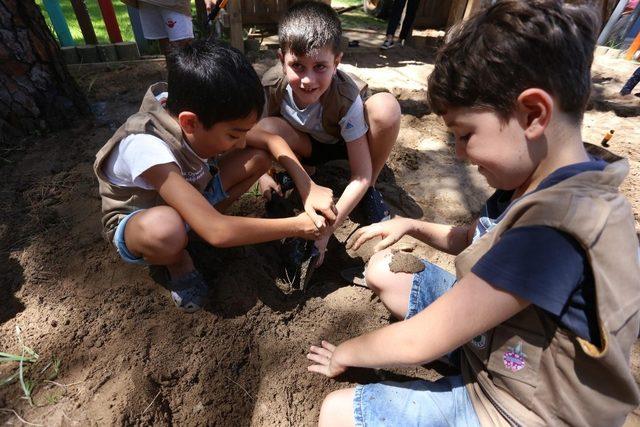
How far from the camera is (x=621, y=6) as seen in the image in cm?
585

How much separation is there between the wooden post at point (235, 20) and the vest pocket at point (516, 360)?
3763mm

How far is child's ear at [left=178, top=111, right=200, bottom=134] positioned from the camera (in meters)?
1.46

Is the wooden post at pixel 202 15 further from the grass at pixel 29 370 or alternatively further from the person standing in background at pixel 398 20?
the grass at pixel 29 370

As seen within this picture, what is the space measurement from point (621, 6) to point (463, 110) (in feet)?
22.9

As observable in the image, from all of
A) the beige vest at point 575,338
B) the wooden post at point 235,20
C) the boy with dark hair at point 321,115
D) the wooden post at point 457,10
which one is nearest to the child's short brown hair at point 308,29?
the boy with dark hair at point 321,115

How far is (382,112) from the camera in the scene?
7.00 ft

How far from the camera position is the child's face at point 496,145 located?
1.00m

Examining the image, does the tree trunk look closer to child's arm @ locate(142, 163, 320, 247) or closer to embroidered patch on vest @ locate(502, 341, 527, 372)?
child's arm @ locate(142, 163, 320, 247)

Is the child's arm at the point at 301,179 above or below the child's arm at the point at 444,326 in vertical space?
below

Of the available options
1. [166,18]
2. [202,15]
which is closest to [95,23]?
[202,15]

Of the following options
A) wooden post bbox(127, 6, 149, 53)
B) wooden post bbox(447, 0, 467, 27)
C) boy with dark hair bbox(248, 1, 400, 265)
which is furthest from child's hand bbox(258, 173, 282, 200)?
wooden post bbox(447, 0, 467, 27)

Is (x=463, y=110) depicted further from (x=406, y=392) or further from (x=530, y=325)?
(x=406, y=392)

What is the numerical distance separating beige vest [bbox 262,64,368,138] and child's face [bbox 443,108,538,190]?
1063 millimetres

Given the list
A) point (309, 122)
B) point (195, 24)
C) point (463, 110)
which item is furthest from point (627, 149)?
point (195, 24)
